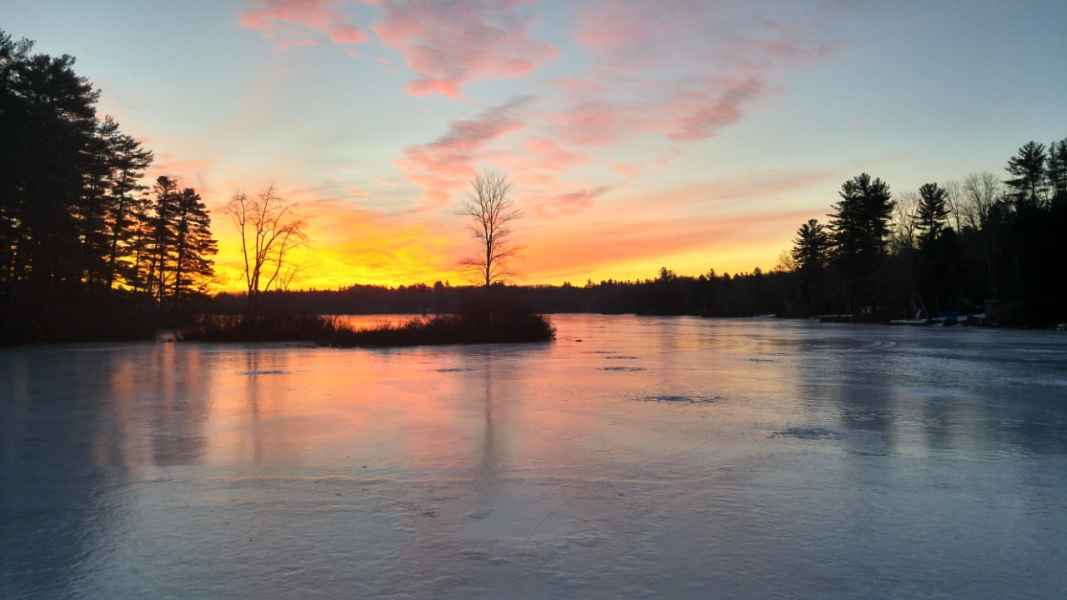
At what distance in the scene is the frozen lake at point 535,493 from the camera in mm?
3607

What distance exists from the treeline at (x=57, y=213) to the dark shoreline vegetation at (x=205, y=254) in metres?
0.06

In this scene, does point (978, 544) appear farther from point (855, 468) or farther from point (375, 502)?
point (375, 502)

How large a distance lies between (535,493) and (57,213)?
3056cm

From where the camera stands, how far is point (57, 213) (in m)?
27.9

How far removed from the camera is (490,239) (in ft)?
110

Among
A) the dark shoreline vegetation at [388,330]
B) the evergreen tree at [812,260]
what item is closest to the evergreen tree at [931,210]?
the evergreen tree at [812,260]

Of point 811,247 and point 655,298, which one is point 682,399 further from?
point 655,298

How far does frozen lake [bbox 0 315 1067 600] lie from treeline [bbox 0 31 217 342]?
1959cm

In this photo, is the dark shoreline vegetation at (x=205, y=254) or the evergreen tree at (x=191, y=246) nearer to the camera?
the dark shoreline vegetation at (x=205, y=254)

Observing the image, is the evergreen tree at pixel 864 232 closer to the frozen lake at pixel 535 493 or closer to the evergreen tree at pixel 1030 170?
the evergreen tree at pixel 1030 170

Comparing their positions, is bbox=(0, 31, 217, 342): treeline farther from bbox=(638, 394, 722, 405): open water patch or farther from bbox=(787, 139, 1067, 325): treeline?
bbox=(787, 139, 1067, 325): treeline

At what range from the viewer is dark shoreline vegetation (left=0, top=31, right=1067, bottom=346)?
2716 centimetres

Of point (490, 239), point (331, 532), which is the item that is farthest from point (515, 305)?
point (331, 532)

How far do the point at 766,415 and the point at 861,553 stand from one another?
5.46 m
